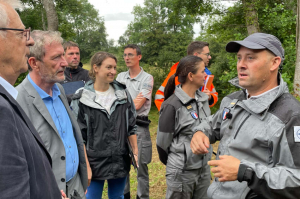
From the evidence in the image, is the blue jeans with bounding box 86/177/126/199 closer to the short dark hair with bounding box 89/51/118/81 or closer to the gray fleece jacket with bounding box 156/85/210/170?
the gray fleece jacket with bounding box 156/85/210/170

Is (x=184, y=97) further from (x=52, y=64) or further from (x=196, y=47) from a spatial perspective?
(x=196, y=47)

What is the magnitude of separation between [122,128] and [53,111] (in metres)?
1.00

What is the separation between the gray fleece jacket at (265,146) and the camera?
151cm

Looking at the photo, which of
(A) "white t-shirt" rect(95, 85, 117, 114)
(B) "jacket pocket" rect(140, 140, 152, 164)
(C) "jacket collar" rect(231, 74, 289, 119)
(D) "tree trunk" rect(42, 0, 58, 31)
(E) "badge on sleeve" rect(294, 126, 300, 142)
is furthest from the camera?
(D) "tree trunk" rect(42, 0, 58, 31)

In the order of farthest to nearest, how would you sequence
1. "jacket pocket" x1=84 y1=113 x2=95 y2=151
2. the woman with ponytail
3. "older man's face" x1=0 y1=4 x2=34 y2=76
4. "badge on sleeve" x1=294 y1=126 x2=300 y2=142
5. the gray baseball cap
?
"jacket pocket" x1=84 y1=113 x2=95 y2=151, the woman with ponytail, the gray baseball cap, "badge on sleeve" x1=294 y1=126 x2=300 y2=142, "older man's face" x1=0 y1=4 x2=34 y2=76

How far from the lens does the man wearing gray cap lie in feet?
5.00

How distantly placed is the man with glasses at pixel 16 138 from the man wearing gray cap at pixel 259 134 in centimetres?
107

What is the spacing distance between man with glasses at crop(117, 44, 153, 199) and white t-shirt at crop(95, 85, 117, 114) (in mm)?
1240

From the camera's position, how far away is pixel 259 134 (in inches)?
64.9

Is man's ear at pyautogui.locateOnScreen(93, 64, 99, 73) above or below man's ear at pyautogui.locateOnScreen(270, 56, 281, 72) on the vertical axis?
below

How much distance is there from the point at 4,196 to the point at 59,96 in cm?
172

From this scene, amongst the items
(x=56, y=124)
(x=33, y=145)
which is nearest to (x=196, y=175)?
(x=56, y=124)

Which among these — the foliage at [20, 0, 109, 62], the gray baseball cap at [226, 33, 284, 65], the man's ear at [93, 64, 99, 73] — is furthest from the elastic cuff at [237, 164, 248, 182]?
the foliage at [20, 0, 109, 62]

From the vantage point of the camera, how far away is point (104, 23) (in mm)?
45156
